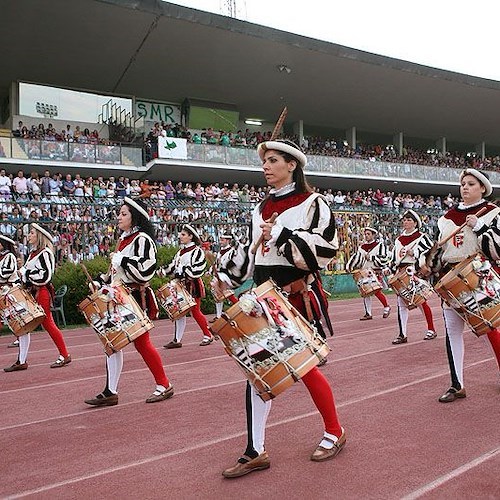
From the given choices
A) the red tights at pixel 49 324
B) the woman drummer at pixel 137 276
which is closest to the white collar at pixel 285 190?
the woman drummer at pixel 137 276

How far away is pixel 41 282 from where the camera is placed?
27.3 ft

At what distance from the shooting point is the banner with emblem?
26.0 m

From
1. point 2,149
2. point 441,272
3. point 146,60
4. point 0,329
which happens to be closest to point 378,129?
point 146,60

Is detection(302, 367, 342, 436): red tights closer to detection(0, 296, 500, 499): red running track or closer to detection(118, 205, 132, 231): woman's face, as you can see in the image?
detection(0, 296, 500, 499): red running track

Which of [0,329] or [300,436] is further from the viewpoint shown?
[0,329]

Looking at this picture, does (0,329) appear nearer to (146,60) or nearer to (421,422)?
(421,422)

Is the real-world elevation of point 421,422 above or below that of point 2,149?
below

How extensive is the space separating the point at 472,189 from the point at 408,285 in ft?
13.6

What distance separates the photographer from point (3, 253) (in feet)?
34.6

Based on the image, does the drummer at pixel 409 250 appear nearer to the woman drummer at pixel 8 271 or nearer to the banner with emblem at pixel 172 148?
the woman drummer at pixel 8 271

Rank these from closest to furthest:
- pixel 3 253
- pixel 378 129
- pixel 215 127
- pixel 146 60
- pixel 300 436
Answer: pixel 300 436
pixel 3 253
pixel 146 60
pixel 215 127
pixel 378 129

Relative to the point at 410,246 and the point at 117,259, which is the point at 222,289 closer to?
the point at 117,259

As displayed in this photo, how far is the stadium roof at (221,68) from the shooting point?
23.5 meters

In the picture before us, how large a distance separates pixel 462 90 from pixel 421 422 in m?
34.5
